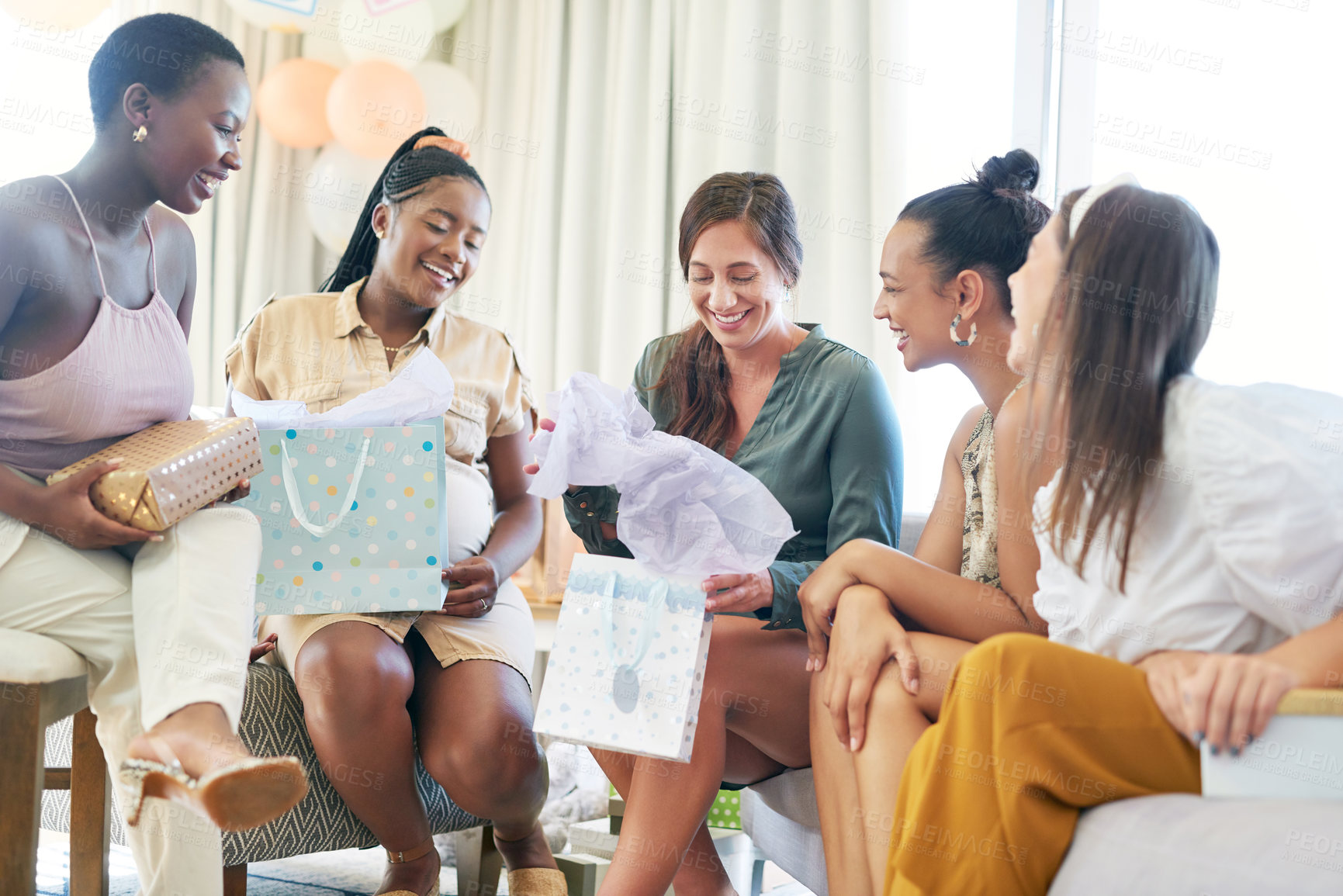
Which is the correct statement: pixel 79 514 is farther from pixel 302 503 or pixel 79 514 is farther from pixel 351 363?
pixel 351 363

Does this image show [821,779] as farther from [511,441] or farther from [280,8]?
[280,8]

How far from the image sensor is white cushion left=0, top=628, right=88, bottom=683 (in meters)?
1.16

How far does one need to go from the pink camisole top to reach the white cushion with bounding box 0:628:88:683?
226 millimetres

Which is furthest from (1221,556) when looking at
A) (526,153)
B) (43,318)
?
(526,153)

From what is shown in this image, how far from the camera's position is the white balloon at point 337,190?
2.84 meters

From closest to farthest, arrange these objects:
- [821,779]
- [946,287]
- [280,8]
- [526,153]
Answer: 1. [821,779]
2. [946,287]
3. [280,8]
4. [526,153]

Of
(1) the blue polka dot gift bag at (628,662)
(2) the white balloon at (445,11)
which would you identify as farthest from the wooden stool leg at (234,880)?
(2) the white balloon at (445,11)

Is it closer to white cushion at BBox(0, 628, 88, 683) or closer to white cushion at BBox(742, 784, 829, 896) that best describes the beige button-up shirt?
white cushion at BBox(0, 628, 88, 683)

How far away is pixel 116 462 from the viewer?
1.24m

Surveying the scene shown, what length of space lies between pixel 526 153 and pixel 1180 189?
1.81 meters

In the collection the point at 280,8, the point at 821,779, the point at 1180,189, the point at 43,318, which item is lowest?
the point at 821,779

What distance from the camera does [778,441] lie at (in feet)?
5.22

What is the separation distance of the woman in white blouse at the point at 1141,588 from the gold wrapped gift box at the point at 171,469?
2.87 ft

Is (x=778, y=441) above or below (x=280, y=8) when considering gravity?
below
